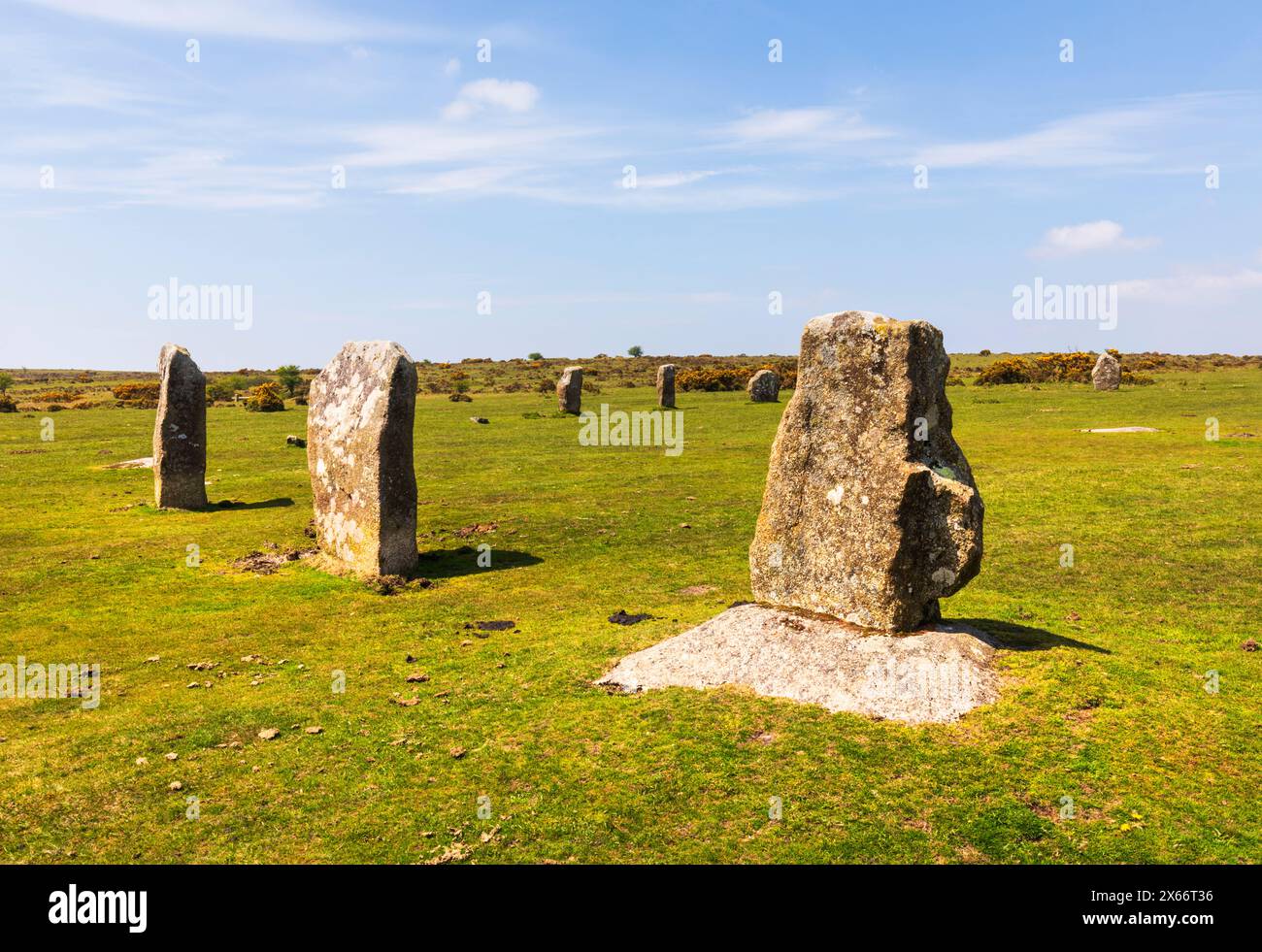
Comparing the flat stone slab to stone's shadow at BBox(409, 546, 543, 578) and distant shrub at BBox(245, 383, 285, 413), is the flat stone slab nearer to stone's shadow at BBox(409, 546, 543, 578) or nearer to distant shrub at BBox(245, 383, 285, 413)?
stone's shadow at BBox(409, 546, 543, 578)

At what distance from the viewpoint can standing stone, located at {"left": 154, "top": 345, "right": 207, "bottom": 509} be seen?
83.3 ft

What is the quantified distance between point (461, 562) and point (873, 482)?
35.7 feet

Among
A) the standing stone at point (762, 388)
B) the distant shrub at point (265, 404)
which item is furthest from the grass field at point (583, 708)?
the standing stone at point (762, 388)

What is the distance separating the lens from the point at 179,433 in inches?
1010

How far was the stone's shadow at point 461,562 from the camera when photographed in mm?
19234

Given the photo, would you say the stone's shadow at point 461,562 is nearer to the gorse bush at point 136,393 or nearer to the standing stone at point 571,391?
the standing stone at point 571,391

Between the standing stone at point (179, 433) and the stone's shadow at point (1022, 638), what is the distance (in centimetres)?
2100

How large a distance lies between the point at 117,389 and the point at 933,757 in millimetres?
73848

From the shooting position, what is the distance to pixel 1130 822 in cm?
841

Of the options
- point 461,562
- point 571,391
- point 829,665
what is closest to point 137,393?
point 571,391
